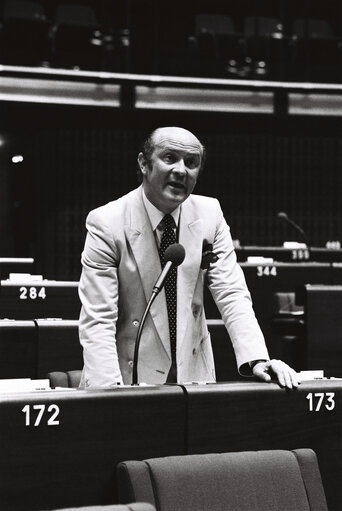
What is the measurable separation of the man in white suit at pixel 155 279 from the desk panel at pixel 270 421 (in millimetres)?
249

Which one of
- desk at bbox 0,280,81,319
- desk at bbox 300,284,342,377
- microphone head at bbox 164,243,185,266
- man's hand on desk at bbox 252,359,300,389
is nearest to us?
man's hand on desk at bbox 252,359,300,389

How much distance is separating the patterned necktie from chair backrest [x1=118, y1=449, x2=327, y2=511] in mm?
670

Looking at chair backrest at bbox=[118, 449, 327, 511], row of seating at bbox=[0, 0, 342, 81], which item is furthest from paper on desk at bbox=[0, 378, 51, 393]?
row of seating at bbox=[0, 0, 342, 81]

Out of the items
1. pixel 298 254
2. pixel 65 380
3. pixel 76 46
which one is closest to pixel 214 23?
pixel 76 46

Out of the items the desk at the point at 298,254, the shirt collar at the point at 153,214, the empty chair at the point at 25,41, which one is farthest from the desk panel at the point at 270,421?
the empty chair at the point at 25,41

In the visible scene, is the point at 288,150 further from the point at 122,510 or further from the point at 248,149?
the point at 122,510

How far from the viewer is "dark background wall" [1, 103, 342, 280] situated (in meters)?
12.8

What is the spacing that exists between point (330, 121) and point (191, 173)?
10.4 m

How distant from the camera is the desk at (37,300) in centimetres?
648

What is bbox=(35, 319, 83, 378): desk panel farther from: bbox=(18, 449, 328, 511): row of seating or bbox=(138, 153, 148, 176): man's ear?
bbox=(18, 449, 328, 511): row of seating

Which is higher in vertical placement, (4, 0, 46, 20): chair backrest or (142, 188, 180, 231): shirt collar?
(4, 0, 46, 20): chair backrest

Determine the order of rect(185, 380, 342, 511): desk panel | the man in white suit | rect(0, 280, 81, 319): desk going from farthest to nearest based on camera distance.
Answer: rect(0, 280, 81, 319): desk → the man in white suit → rect(185, 380, 342, 511): desk panel

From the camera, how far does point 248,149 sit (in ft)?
45.3

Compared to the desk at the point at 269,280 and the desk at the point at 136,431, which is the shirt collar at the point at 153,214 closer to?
the desk at the point at 136,431
